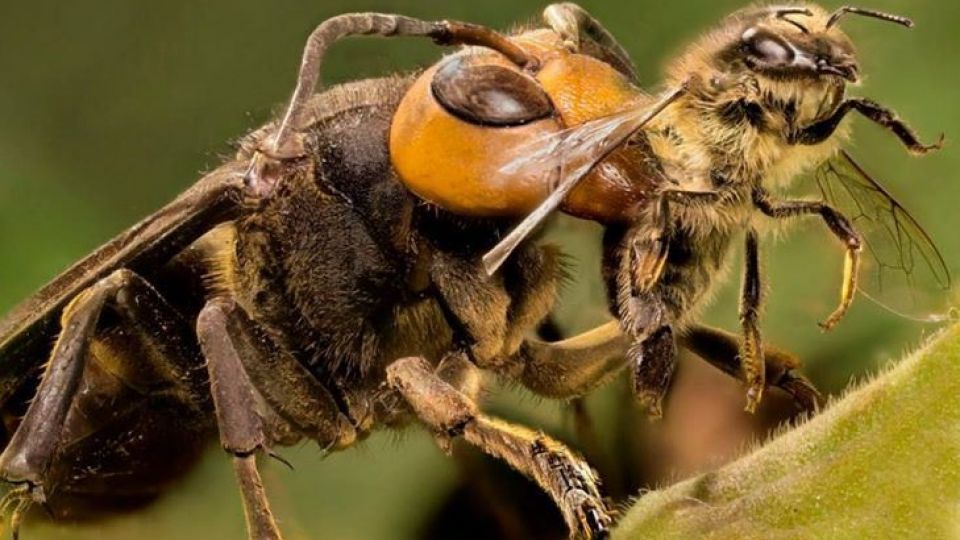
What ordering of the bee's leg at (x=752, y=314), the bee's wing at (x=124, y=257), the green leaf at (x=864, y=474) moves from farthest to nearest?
the bee's wing at (x=124, y=257) → the bee's leg at (x=752, y=314) → the green leaf at (x=864, y=474)

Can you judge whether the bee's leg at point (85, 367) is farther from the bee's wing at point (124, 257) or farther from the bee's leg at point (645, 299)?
the bee's leg at point (645, 299)

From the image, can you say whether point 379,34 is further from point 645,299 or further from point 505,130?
point 645,299

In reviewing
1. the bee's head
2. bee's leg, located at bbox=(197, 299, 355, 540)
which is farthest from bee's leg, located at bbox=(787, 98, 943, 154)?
bee's leg, located at bbox=(197, 299, 355, 540)

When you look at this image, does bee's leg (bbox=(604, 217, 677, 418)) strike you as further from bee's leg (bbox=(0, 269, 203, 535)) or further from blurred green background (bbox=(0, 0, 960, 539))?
bee's leg (bbox=(0, 269, 203, 535))

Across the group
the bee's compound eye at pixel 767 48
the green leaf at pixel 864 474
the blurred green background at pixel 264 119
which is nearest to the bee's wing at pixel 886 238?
the blurred green background at pixel 264 119

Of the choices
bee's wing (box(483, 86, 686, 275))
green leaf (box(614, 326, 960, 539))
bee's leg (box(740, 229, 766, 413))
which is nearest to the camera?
green leaf (box(614, 326, 960, 539))
